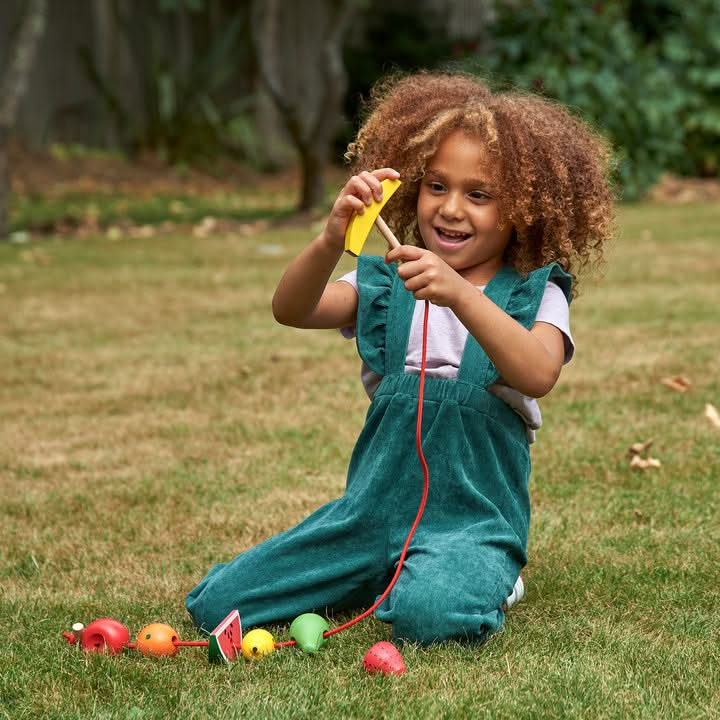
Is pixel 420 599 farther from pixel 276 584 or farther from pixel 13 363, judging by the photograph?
pixel 13 363

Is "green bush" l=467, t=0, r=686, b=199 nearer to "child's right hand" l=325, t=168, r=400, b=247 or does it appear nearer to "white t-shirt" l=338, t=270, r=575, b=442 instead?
"white t-shirt" l=338, t=270, r=575, b=442

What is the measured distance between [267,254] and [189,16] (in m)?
8.42

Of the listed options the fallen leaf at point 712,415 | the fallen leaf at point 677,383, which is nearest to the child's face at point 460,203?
the fallen leaf at point 712,415

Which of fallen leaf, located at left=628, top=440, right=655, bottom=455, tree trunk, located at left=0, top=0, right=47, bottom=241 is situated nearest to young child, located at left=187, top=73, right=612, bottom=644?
fallen leaf, located at left=628, top=440, right=655, bottom=455

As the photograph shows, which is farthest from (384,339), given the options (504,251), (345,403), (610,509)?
(345,403)

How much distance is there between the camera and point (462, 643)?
2.70m

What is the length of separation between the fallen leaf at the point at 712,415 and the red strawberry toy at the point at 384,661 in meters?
2.19

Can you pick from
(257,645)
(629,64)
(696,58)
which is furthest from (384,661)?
(696,58)

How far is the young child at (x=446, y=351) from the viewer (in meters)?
2.84

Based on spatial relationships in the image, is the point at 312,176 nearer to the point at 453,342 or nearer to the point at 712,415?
the point at 712,415

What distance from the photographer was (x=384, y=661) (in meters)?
2.53

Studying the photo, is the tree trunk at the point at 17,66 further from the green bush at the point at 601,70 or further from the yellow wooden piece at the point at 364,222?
the yellow wooden piece at the point at 364,222

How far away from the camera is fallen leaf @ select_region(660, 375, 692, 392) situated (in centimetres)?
495

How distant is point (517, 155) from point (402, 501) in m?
0.78
